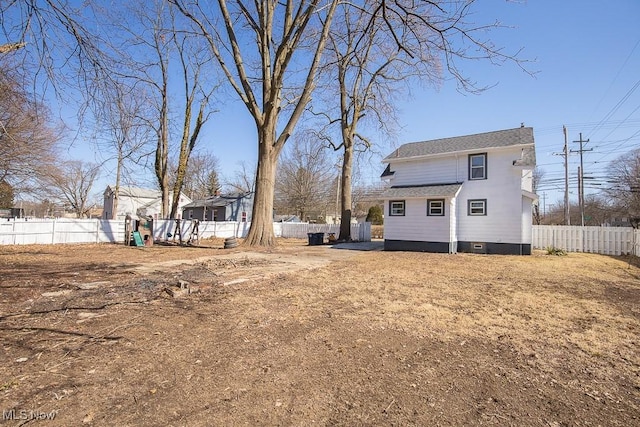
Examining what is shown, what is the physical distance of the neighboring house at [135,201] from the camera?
144 ft

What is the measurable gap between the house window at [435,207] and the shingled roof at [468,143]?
2.81 m

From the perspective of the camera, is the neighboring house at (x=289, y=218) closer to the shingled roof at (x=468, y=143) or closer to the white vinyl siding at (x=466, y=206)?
the shingled roof at (x=468, y=143)

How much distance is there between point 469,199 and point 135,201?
44.9m

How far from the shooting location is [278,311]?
4875 mm

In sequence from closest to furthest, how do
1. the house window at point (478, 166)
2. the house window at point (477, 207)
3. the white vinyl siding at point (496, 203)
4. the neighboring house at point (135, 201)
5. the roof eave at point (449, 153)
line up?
the roof eave at point (449, 153) < the white vinyl siding at point (496, 203) < the house window at point (477, 207) < the house window at point (478, 166) < the neighboring house at point (135, 201)

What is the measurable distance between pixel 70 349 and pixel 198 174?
150ft

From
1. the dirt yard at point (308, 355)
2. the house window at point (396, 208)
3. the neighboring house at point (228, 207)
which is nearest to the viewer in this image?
the dirt yard at point (308, 355)

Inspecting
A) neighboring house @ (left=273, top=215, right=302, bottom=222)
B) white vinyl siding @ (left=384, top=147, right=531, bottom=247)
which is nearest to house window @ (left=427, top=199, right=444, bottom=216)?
white vinyl siding @ (left=384, top=147, right=531, bottom=247)

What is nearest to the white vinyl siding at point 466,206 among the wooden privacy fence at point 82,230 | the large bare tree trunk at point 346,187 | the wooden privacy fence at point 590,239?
the wooden privacy fence at point 590,239

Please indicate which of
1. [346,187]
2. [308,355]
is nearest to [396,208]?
[346,187]

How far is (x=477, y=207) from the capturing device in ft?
52.3

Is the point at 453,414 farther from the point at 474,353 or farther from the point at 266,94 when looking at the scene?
the point at 266,94

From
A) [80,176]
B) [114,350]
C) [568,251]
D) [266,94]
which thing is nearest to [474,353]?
[114,350]

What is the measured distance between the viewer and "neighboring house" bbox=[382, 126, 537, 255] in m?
15.1
